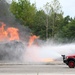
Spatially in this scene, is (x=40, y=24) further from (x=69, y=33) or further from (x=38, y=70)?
(x=38, y=70)

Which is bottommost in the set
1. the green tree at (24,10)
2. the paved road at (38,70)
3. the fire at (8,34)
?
the paved road at (38,70)

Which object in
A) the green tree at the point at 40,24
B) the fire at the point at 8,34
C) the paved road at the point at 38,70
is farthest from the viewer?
the green tree at the point at 40,24

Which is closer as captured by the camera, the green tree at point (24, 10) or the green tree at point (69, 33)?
the green tree at point (69, 33)

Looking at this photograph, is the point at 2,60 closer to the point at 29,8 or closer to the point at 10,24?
the point at 10,24

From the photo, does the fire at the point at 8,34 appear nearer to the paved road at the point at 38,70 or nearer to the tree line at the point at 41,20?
the paved road at the point at 38,70

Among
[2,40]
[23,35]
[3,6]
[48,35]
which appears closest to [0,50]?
[2,40]

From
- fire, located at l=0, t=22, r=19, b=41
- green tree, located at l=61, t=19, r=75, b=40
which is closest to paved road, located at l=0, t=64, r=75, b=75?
fire, located at l=0, t=22, r=19, b=41

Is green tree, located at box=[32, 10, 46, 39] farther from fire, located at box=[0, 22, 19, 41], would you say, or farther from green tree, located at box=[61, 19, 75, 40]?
fire, located at box=[0, 22, 19, 41]

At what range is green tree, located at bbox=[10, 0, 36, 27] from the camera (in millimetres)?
72875

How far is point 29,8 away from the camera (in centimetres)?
7444

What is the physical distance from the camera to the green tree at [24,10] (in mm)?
72875

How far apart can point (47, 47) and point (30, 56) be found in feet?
7.16

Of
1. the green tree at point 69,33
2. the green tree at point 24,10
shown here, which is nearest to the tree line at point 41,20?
the green tree at point 24,10

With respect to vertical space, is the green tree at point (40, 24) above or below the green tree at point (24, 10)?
below
